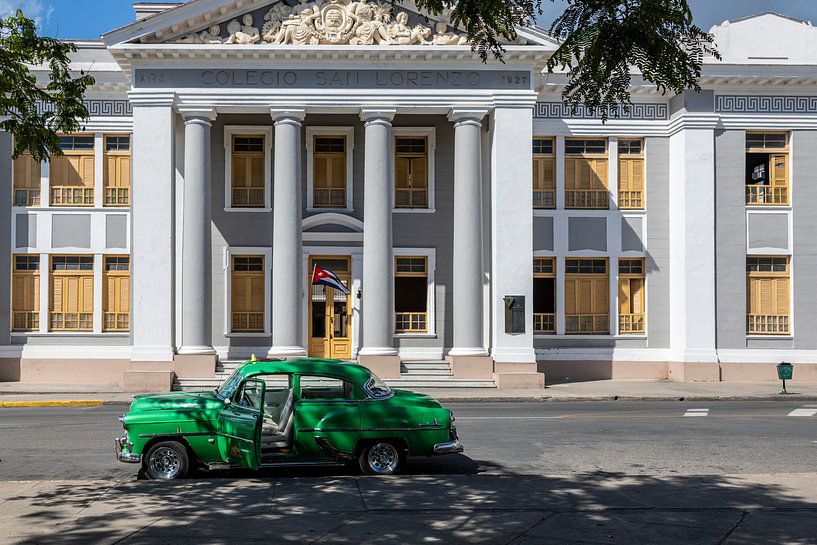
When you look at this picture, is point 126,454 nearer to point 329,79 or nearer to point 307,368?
point 307,368

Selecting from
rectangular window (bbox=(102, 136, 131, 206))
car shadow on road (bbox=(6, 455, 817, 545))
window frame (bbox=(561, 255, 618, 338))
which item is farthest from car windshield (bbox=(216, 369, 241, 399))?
window frame (bbox=(561, 255, 618, 338))

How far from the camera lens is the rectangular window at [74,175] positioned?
2841 cm

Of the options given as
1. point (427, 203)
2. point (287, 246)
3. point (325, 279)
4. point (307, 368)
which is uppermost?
point (427, 203)

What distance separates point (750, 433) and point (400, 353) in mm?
14045

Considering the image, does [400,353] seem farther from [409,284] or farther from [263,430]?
[263,430]

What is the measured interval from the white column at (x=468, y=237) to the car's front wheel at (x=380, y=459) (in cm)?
1453

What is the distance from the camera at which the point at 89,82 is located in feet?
36.7

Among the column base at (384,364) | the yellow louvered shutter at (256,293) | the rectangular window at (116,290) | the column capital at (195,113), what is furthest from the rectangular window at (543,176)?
the rectangular window at (116,290)

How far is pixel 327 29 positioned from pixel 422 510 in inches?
773

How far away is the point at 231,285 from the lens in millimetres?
28438

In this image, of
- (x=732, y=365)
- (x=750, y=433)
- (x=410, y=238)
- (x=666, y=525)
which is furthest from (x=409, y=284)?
(x=666, y=525)

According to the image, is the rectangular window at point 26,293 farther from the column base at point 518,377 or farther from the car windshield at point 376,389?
the car windshield at point 376,389

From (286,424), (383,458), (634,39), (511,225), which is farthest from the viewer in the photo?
(511,225)

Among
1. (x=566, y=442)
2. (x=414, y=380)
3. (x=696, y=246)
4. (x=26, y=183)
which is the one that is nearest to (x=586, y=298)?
(x=696, y=246)
